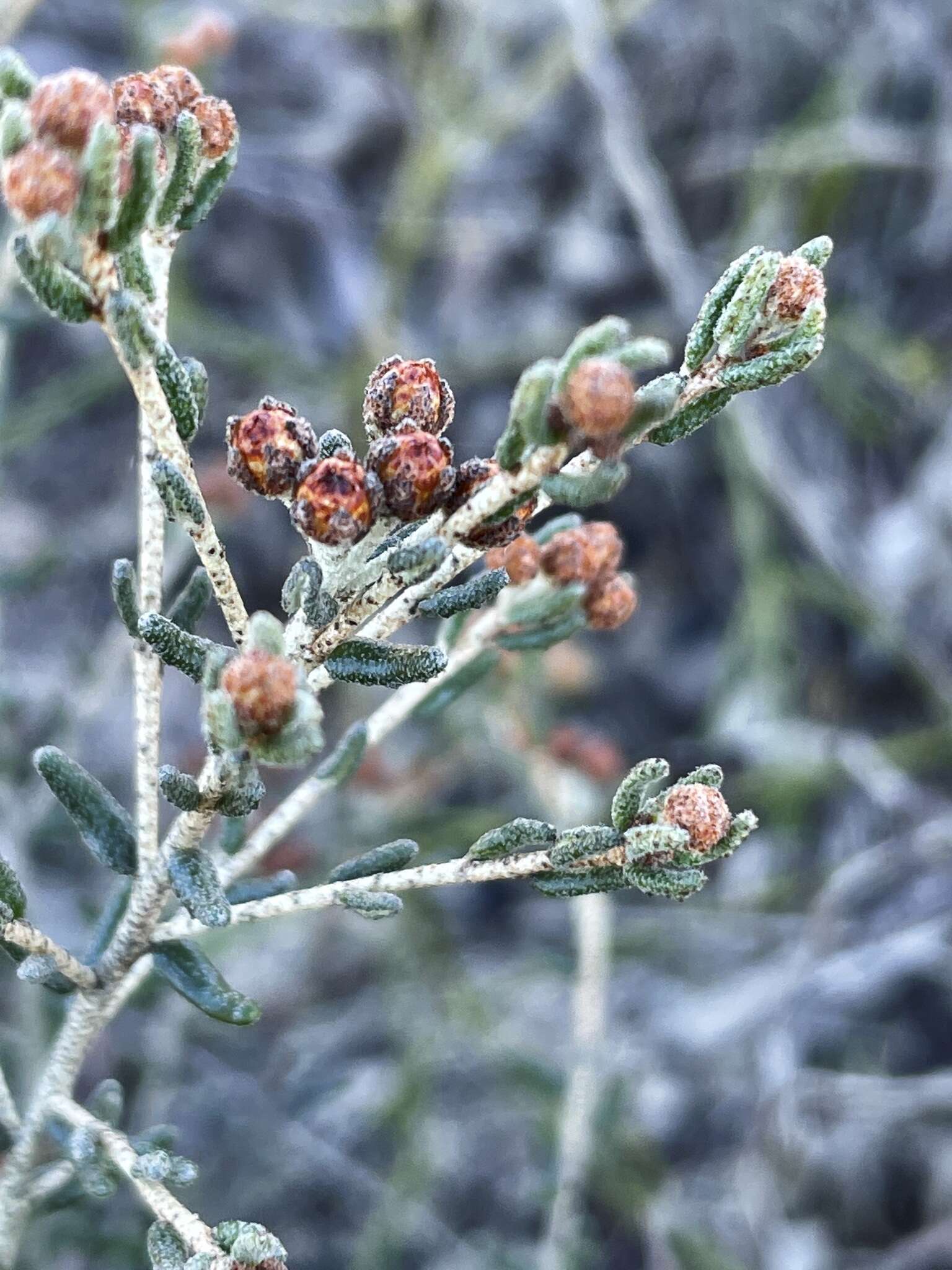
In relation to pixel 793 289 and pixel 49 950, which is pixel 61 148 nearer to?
pixel 793 289

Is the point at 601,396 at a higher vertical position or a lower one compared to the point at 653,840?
higher

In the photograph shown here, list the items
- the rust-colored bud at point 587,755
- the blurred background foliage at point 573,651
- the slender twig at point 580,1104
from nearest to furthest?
the slender twig at point 580,1104
the rust-colored bud at point 587,755
the blurred background foliage at point 573,651

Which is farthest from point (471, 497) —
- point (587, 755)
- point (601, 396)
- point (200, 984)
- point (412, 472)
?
point (587, 755)

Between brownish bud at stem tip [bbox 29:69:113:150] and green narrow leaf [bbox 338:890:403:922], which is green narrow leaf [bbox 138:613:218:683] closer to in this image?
green narrow leaf [bbox 338:890:403:922]

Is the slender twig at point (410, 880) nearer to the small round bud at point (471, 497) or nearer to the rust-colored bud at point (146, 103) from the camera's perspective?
the small round bud at point (471, 497)

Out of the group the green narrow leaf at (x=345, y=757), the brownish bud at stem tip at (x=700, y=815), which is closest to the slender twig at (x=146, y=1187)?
the green narrow leaf at (x=345, y=757)

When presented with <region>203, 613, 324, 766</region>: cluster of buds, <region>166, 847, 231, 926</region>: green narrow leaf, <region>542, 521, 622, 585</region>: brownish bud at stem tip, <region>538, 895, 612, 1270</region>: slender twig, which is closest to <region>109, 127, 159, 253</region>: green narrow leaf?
<region>203, 613, 324, 766</region>: cluster of buds

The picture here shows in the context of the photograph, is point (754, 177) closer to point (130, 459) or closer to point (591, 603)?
point (130, 459)
